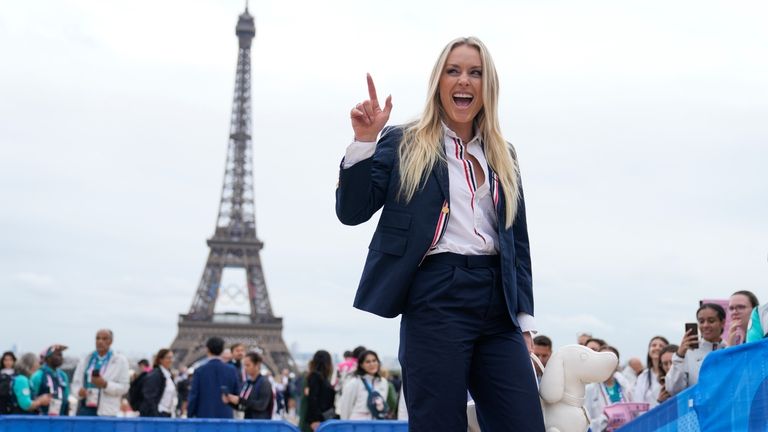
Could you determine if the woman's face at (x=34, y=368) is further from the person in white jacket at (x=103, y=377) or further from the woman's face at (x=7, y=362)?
the woman's face at (x=7, y=362)

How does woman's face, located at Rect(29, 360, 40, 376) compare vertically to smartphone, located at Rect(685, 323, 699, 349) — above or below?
above

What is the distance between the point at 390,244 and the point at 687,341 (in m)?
4.49

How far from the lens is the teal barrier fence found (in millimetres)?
3996

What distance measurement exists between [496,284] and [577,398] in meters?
0.51

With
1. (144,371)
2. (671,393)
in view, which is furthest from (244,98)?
(671,393)

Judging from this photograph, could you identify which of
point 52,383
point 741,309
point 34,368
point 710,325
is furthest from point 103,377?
point 741,309

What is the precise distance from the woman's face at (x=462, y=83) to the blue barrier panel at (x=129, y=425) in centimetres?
410

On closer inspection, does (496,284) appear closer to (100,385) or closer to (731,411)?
(731,411)

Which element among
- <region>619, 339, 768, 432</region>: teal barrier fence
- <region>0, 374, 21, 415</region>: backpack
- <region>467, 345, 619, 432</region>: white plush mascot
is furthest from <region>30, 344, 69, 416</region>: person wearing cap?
<region>467, 345, 619, 432</region>: white plush mascot

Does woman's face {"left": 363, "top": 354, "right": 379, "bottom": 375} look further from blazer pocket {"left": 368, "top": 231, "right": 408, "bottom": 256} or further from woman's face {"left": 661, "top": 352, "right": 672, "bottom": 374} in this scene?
blazer pocket {"left": 368, "top": 231, "right": 408, "bottom": 256}

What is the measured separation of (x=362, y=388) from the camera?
1062cm

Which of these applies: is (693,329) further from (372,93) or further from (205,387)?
(205,387)

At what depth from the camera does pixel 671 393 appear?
7.49 meters

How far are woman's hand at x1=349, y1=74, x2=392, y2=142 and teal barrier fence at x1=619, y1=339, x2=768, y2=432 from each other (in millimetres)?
1634
